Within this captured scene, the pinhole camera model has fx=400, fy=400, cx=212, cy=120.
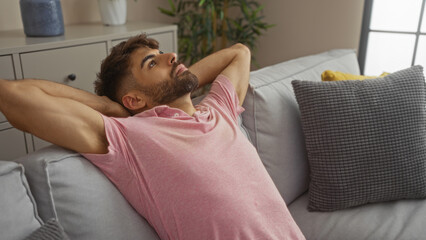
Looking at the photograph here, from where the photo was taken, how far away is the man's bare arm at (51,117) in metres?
0.96

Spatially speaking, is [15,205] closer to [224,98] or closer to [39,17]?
[224,98]

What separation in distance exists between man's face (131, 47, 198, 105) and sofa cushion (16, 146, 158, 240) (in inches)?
13.0

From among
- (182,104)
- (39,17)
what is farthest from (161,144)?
(39,17)

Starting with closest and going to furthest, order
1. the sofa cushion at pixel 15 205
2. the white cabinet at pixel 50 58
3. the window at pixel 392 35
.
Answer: the sofa cushion at pixel 15 205
the white cabinet at pixel 50 58
the window at pixel 392 35

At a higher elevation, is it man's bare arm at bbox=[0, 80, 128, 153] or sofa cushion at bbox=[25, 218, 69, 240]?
man's bare arm at bbox=[0, 80, 128, 153]

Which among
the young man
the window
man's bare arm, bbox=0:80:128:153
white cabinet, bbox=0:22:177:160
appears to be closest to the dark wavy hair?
the young man

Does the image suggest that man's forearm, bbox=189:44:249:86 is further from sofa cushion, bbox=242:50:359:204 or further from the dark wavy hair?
the dark wavy hair

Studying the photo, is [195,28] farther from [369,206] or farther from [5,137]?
[369,206]

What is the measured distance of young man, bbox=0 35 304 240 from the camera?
39.2 inches

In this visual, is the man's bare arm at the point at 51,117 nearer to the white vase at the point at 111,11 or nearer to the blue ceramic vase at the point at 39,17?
the blue ceramic vase at the point at 39,17

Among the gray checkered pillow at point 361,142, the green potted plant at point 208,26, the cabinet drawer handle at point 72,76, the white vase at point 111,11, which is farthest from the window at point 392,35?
the cabinet drawer handle at point 72,76

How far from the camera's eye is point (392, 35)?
2896mm

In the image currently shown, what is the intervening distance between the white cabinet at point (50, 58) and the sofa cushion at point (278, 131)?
3.28 ft

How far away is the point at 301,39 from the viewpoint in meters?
3.24
